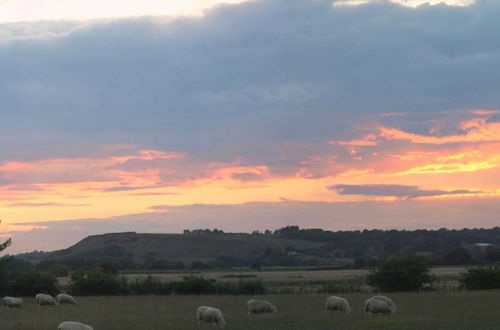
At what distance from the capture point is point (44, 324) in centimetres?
3656

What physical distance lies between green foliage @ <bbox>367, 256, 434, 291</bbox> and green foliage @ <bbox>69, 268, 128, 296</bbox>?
2378 cm


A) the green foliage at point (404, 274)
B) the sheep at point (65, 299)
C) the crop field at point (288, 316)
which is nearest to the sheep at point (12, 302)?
the crop field at point (288, 316)

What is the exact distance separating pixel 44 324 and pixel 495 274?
Result: 41.4 m

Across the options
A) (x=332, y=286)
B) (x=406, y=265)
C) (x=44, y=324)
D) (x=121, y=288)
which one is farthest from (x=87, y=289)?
(x=44, y=324)

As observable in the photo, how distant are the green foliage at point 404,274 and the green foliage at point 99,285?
2378 cm

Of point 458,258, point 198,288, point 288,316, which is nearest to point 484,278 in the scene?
point 198,288

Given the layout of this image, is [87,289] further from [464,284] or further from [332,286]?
[464,284]

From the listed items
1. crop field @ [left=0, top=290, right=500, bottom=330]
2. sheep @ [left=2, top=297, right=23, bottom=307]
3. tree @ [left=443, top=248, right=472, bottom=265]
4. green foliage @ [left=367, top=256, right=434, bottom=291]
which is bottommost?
crop field @ [left=0, top=290, right=500, bottom=330]

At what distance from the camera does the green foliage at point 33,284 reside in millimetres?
68250

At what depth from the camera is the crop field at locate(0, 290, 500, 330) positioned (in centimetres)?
3359

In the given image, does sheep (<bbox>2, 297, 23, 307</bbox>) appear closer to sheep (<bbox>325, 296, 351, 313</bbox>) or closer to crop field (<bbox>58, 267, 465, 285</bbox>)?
sheep (<bbox>325, 296, 351, 313</bbox>)

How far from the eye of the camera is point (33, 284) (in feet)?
224

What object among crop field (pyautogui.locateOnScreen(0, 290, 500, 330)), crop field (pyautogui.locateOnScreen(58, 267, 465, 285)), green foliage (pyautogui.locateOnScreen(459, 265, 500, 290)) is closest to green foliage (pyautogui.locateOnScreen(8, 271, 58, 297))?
crop field (pyautogui.locateOnScreen(0, 290, 500, 330))

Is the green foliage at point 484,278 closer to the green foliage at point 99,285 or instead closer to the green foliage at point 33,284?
the green foliage at point 99,285
